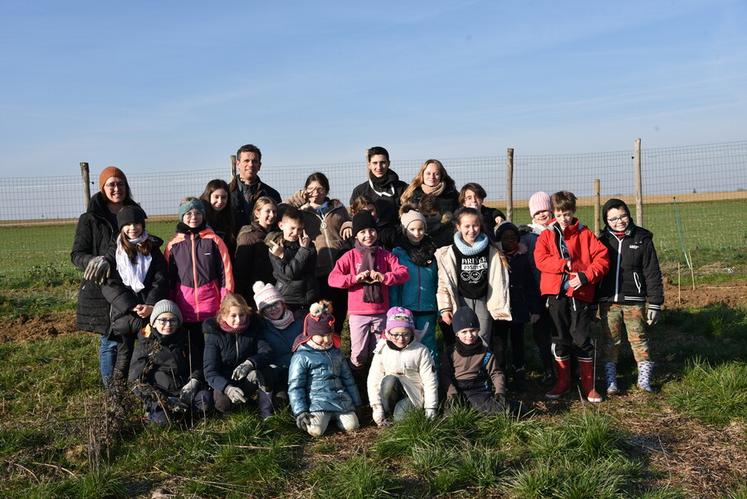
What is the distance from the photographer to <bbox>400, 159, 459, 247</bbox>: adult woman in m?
5.98

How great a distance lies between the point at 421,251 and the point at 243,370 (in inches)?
68.2

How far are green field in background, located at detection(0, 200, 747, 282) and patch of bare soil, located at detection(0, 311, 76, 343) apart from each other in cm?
529

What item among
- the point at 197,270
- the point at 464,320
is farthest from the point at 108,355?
the point at 464,320

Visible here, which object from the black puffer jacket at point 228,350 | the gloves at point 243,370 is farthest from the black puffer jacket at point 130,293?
the gloves at point 243,370

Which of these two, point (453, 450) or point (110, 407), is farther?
point (110, 407)

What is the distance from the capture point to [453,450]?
424 cm

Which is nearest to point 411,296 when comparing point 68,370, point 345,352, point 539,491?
point 345,352

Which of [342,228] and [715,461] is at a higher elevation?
[342,228]

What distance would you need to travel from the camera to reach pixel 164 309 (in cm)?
513

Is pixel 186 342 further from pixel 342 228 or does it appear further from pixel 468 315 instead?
pixel 468 315

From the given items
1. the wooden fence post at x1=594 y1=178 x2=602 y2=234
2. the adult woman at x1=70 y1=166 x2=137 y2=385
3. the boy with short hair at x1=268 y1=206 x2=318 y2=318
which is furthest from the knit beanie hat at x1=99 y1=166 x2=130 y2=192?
the wooden fence post at x1=594 y1=178 x2=602 y2=234

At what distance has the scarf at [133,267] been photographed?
17.4 feet

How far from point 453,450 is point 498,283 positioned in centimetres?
166

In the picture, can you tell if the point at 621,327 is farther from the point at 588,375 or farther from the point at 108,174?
the point at 108,174
